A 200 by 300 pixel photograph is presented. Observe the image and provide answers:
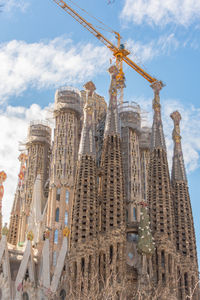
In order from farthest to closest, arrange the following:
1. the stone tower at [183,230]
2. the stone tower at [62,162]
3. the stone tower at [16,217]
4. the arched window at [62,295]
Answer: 1. the stone tower at [16,217]
2. the stone tower at [62,162]
3. the arched window at [62,295]
4. the stone tower at [183,230]

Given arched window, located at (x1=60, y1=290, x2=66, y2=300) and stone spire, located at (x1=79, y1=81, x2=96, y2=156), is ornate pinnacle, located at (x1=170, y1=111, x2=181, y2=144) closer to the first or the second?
stone spire, located at (x1=79, y1=81, x2=96, y2=156)

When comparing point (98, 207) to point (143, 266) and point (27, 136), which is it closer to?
point (143, 266)

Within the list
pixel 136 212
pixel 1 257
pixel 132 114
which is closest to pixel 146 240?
pixel 136 212

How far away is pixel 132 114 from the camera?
4878 cm

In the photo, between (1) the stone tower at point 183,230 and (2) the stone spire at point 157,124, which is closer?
→ (1) the stone tower at point 183,230

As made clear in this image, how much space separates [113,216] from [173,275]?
5.99m

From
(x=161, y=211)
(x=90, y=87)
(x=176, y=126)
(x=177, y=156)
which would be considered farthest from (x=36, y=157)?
(x=161, y=211)

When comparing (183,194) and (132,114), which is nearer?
(183,194)

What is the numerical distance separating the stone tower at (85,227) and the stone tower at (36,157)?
11591 mm

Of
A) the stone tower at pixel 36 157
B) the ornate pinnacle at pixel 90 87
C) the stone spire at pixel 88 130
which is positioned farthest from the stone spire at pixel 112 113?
the stone tower at pixel 36 157

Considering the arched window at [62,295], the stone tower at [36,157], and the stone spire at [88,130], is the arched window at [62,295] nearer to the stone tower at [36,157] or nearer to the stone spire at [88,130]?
the stone spire at [88,130]

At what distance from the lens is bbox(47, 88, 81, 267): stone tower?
41125 millimetres

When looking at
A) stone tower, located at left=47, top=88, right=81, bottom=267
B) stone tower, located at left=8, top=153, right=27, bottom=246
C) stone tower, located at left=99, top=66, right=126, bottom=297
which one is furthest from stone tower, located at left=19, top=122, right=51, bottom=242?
stone tower, located at left=99, top=66, right=126, bottom=297

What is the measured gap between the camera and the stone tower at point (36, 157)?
4925cm
